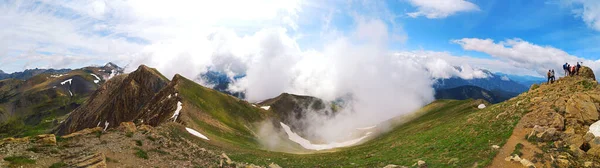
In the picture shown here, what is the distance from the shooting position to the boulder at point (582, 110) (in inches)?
1309

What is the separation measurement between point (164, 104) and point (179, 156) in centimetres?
6759

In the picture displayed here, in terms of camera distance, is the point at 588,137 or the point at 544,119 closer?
the point at 588,137

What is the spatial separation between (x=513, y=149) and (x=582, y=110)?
1209 cm

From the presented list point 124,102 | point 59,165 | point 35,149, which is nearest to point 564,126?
point 59,165

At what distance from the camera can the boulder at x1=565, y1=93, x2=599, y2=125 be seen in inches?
1309

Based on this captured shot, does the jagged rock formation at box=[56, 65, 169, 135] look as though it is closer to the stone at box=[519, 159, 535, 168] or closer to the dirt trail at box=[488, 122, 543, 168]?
the dirt trail at box=[488, 122, 543, 168]

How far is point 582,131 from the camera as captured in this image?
31.6 m

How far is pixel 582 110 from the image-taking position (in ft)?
112

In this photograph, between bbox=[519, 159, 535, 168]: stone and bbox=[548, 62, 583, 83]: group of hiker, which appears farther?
bbox=[548, 62, 583, 83]: group of hiker

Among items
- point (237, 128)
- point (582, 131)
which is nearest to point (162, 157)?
point (582, 131)

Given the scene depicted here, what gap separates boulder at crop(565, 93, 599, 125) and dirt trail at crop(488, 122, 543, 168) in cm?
540

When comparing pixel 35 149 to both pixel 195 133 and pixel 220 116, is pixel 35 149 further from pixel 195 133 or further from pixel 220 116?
pixel 220 116

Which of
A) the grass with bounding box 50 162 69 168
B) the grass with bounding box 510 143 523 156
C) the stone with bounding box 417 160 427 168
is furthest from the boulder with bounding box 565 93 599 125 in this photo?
the grass with bounding box 50 162 69 168

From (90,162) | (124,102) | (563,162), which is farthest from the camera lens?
(124,102)
